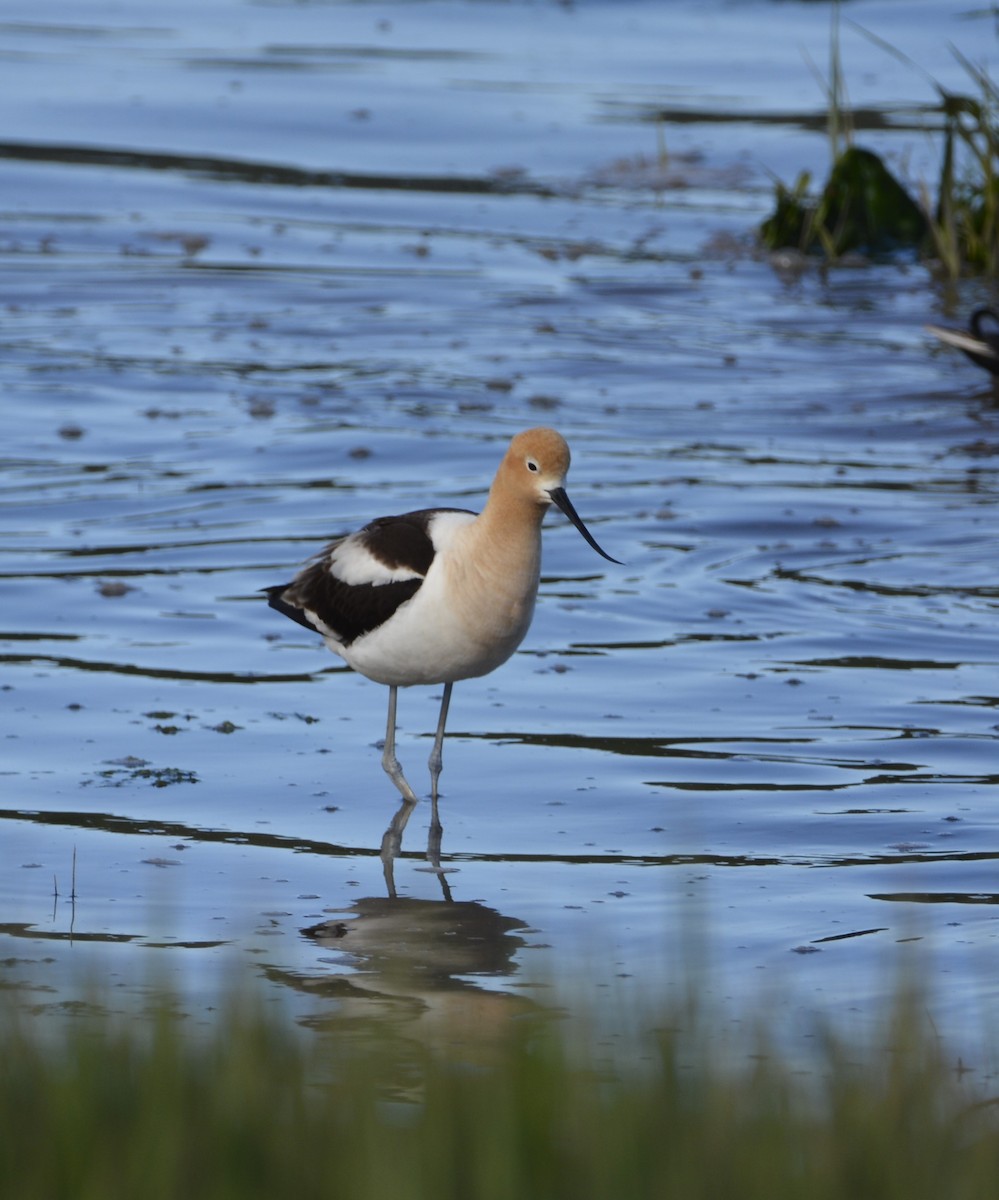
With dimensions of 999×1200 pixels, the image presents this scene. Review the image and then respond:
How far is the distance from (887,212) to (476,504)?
9090 millimetres

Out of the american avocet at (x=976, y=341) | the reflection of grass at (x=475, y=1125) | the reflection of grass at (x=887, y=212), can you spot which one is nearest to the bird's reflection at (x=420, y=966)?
the reflection of grass at (x=475, y=1125)

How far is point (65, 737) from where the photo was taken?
8039mm

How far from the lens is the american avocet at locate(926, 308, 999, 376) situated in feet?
49.1

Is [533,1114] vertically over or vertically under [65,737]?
over

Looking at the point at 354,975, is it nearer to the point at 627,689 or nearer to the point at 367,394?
the point at 627,689

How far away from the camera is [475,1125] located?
3.29 meters

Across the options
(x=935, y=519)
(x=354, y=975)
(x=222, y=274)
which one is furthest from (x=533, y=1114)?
(x=222, y=274)

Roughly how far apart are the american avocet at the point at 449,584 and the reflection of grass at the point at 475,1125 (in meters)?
3.45

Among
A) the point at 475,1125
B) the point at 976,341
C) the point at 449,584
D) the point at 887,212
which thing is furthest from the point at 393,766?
the point at 887,212

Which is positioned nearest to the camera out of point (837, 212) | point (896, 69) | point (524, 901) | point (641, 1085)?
point (641, 1085)

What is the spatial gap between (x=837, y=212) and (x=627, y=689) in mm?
11509

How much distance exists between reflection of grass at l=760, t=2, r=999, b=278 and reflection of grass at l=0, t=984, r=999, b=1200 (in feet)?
49.1

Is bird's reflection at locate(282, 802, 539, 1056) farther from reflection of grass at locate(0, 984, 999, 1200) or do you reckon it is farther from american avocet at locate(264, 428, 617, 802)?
reflection of grass at locate(0, 984, 999, 1200)

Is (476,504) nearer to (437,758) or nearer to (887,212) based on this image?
(437,758)
